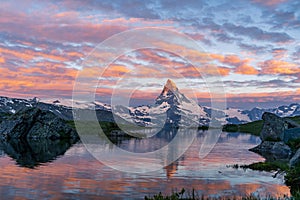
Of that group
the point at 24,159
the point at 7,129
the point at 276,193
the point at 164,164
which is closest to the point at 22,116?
the point at 7,129

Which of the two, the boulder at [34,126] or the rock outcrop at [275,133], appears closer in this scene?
the rock outcrop at [275,133]

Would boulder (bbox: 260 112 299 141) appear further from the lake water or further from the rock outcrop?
the lake water

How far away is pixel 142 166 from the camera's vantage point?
49.8m

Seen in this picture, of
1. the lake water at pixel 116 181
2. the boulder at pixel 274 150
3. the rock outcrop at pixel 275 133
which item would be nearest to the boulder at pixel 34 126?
the rock outcrop at pixel 275 133

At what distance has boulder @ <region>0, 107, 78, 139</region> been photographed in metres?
114

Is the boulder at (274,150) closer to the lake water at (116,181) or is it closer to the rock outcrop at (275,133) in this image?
the rock outcrop at (275,133)

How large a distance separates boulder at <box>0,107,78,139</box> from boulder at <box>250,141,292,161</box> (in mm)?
64600

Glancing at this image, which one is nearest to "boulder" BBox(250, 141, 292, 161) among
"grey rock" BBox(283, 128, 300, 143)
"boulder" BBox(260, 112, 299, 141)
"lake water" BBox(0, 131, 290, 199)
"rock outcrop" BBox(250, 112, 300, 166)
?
"rock outcrop" BBox(250, 112, 300, 166)

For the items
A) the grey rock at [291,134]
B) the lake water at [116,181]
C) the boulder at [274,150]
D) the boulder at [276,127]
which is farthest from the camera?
the boulder at [276,127]

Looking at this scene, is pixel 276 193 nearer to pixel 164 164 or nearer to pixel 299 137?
pixel 164 164

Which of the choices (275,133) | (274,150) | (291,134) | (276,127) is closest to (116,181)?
(274,150)

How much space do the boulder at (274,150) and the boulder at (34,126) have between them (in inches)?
2543

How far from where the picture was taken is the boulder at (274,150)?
65.4m

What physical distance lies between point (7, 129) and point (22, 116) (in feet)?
20.1
